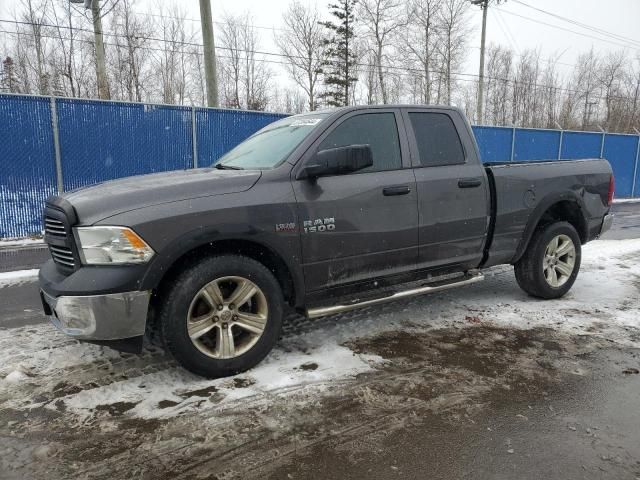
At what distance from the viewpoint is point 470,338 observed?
4090mm

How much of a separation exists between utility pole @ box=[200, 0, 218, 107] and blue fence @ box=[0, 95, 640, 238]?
4.65 feet

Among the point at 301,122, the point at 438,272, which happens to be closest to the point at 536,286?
the point at 438,272

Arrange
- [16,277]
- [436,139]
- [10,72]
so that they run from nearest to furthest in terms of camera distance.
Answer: [436,139], [16,277], [10,72]

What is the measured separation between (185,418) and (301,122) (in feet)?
8.24

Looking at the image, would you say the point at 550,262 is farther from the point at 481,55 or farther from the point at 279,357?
the point at 481,55

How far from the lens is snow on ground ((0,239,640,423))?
2992 mm

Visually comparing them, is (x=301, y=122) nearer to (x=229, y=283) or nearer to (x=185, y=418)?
(x=229, y=283)

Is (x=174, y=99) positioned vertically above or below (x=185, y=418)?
A: above

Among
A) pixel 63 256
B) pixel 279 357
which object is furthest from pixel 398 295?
pixel 63 256

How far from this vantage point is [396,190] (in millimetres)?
3896

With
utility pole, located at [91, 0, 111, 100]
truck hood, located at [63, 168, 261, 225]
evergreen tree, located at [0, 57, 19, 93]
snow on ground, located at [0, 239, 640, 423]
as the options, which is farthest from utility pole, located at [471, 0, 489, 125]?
evergreen tree, located at [0, 57, 19, 93]

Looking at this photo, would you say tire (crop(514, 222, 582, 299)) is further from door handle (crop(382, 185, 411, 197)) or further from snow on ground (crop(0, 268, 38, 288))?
snow on ground (crop(0, 268, 38, 288))

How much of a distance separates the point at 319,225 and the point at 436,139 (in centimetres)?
160

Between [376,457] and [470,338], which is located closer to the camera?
[376,457]
